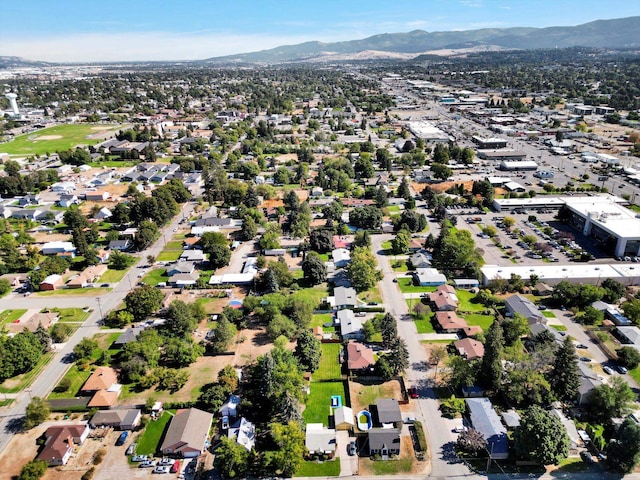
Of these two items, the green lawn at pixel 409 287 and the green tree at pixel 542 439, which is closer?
the green tree at pixel 542 439

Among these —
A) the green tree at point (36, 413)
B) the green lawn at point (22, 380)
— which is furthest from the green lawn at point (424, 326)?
the green lawn at point (22, 380)

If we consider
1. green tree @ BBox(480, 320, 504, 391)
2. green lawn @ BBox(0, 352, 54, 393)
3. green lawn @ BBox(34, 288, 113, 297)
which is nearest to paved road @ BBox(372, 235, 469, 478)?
green tree @ BBox(480, 320, 504, 391)

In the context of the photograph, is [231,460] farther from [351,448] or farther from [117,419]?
[117,419]

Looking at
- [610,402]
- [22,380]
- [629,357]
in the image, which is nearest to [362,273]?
[610,402]

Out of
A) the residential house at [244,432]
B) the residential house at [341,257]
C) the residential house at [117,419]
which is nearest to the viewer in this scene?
the residential house at [244,432]

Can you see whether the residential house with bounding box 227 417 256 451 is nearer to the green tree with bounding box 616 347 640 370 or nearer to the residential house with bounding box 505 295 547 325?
the residential house with bounding box 505 295 547 325

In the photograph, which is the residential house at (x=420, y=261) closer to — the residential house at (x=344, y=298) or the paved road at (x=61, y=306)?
the residential house at (x=344, y=298)
